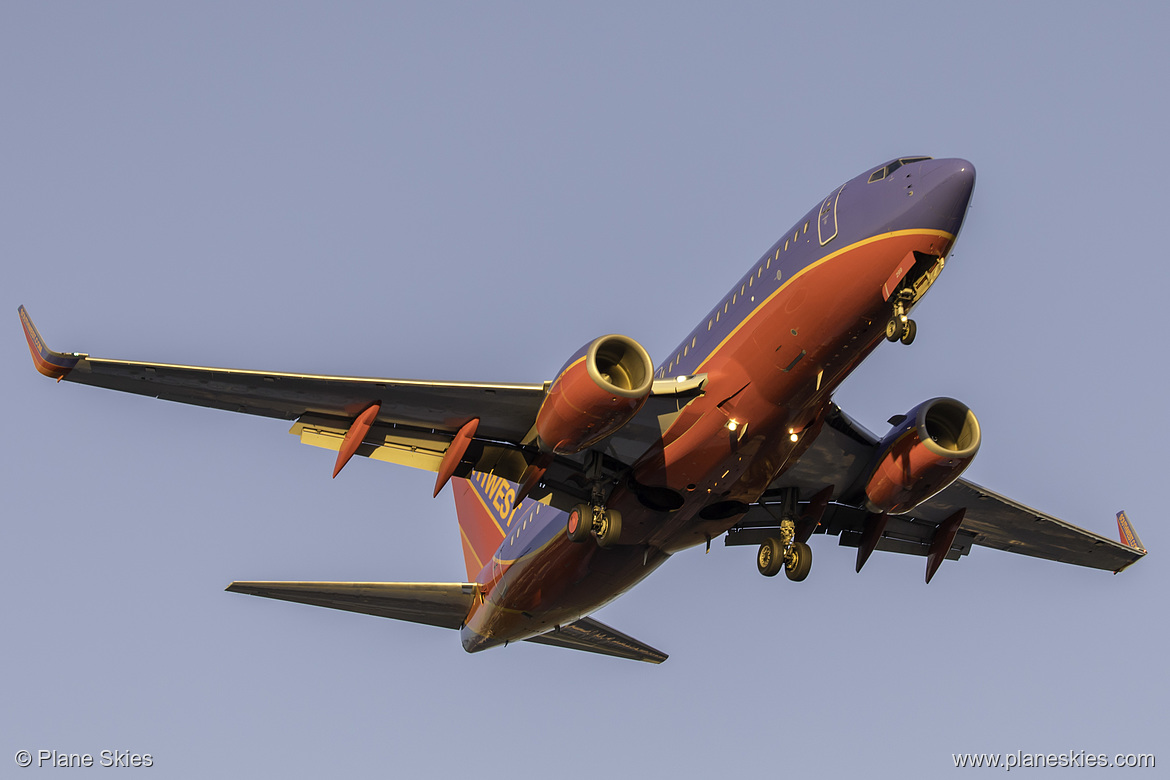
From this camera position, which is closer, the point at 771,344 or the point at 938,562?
the point at 771,344

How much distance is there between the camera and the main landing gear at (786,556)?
25.2m

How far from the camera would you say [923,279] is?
19578mm

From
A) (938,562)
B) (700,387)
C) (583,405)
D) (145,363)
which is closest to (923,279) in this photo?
(700,387)

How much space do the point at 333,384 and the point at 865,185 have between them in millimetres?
9916

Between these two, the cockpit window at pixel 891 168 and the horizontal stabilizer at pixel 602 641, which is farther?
the horizontal stabilizer at pixel 602 641

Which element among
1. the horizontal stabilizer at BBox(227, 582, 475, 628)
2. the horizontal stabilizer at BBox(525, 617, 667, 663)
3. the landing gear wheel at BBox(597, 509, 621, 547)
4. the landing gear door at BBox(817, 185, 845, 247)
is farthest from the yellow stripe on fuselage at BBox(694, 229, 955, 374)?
the horizontal stabilizer at BBox(525, 617, 667, 663)

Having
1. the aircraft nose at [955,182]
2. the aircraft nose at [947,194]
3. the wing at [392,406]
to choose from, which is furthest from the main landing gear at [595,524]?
the aircraft nose at [955,182]

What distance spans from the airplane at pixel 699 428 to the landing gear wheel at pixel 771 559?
0.05 meters

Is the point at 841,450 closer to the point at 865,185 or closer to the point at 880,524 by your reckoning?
the point at 880,524

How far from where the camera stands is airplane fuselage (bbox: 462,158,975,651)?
766 inches

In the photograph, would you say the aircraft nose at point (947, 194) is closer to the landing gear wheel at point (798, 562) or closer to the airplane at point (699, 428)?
the airplane at point (699, 428)

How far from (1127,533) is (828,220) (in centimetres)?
1392

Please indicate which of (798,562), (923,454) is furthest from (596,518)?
(923,454)

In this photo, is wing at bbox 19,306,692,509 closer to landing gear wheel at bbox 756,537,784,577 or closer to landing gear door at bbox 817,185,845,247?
landing gear door at bbox 817,185,845,247
